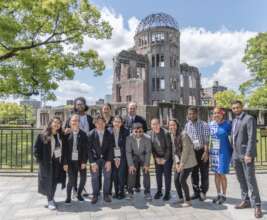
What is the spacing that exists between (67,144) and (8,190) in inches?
90.5

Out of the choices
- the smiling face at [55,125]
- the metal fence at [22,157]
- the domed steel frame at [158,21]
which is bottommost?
the metal fence at [22,157]

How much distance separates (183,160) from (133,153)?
3.44ft

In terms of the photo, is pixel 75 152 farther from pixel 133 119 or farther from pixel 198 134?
pixel 198 134

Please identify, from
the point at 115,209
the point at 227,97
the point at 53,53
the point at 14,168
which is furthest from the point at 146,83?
the point at 115,209

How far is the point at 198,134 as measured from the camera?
17.9 ft

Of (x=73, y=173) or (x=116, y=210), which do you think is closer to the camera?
(x=116, y=210)

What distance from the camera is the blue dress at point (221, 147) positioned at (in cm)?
527

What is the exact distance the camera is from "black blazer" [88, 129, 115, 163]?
5504mm

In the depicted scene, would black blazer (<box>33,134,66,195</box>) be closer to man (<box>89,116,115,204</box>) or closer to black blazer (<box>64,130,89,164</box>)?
black blazer (<box>64,130,89,164</box>)

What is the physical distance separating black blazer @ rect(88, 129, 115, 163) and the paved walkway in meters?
0.90

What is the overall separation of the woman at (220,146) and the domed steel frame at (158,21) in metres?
47.0

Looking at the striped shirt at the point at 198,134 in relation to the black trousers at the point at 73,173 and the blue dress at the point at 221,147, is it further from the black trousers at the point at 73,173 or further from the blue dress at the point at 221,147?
the black trousers at the point at 73,173

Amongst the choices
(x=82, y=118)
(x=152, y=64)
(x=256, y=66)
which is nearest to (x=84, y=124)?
(x=82, y=118)

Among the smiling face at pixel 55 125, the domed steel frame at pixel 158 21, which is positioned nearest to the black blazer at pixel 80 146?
the smiling face at pixel 55 125
